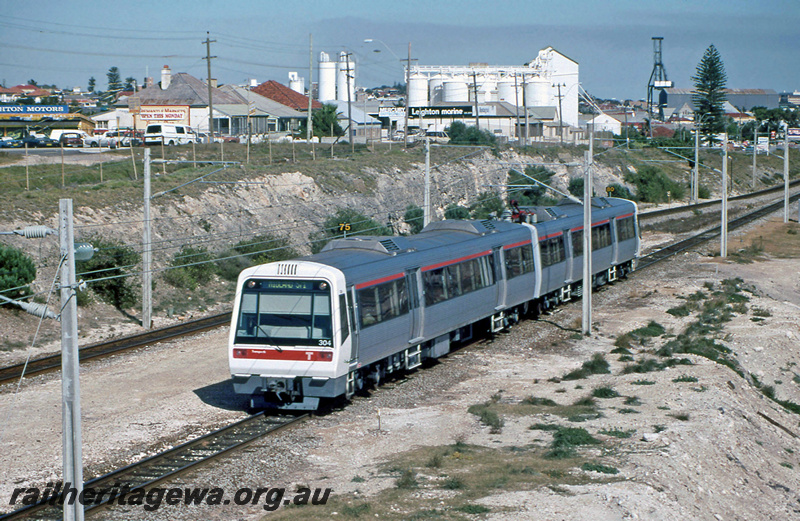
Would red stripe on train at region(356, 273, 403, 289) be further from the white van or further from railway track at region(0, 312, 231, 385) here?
the white van

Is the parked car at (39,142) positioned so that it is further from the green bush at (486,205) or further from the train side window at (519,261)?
the train side window at (519,261)

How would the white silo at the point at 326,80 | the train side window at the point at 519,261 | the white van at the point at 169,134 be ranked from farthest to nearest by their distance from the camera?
the white silo at the point at 326,80, the white van at the point at 169,134, the train side window at the point at 519,261

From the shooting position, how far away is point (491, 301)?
24875 millimetres

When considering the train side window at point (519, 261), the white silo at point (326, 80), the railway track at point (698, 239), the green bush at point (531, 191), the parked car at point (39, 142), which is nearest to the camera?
the train side window at point (519, 261)

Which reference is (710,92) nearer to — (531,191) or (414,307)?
(531,191)

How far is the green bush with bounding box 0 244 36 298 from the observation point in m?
28.0

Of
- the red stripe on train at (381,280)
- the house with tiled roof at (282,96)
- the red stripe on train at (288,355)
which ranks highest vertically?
the house with tiled roof at (282,96)

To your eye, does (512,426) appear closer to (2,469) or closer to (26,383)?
(2,469)

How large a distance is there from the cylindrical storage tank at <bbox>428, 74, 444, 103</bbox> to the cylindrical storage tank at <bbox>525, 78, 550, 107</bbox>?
13510mm

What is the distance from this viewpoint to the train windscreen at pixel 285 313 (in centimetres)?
1686

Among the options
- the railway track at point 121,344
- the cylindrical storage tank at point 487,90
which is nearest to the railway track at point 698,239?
the railway track at point 121,344

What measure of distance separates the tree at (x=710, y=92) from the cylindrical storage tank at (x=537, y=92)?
67.7 ft

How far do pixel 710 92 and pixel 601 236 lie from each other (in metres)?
92.4

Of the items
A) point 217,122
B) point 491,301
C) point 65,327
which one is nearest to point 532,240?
point 491,301
